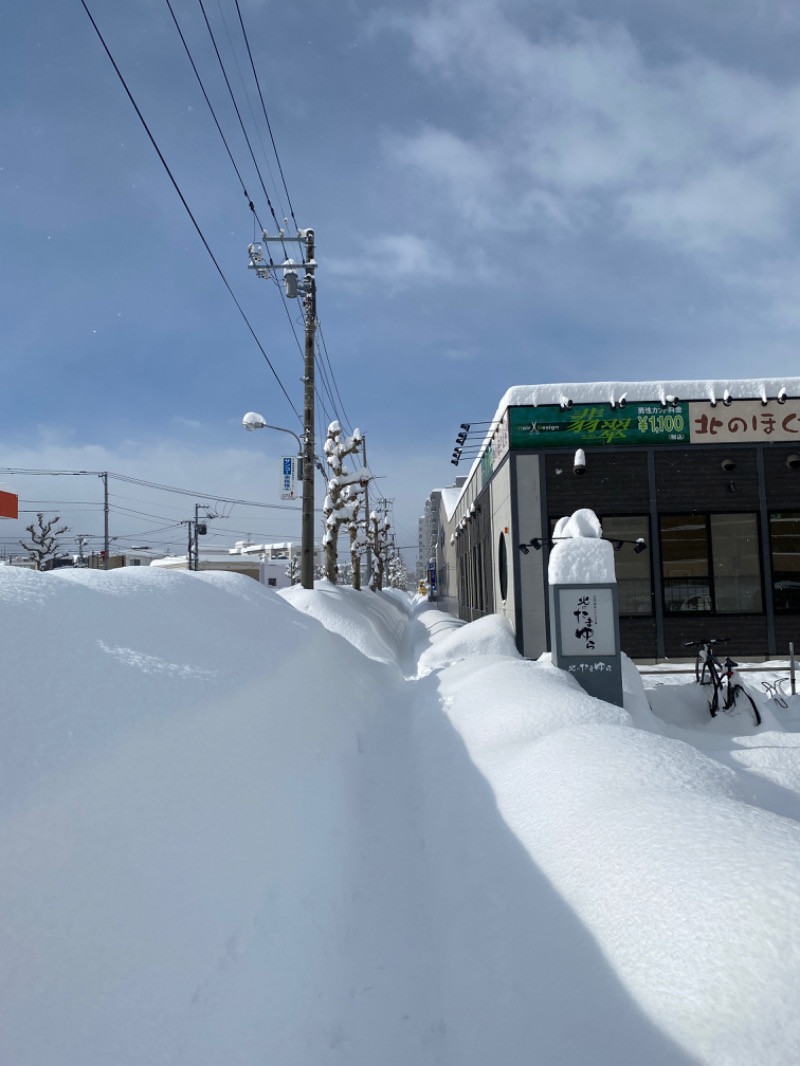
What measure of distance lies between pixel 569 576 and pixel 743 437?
9.14 metres

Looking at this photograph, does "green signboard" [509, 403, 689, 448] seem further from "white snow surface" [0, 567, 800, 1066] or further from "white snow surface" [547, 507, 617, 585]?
"white snow surface" [0, 567, 800, 1066]

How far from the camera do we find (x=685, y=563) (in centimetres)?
1525

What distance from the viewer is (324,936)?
3158mm

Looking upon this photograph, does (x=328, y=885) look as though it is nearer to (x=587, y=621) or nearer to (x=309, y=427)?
(x=587, y=621)

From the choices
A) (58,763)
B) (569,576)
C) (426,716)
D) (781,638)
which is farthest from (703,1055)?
(781,638)

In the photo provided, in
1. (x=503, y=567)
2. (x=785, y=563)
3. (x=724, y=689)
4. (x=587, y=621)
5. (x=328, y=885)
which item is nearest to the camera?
(x=328, y=885)

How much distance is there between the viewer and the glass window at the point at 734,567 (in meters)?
15.2

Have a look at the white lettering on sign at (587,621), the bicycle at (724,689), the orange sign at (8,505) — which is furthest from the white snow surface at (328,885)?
the orange sign at (8,505)

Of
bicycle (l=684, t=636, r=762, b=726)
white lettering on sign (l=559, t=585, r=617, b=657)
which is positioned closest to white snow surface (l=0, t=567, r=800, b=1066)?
white lettering on sign (l=559, t=585, r=617, b=657)

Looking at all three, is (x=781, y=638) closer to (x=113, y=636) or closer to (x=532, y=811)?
(x=532, y=811)

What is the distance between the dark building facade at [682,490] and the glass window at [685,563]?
0.02m

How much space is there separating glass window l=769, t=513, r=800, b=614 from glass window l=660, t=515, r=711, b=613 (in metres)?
1.63

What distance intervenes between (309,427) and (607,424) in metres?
7.38

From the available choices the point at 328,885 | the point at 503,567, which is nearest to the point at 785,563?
the point at 503,567
